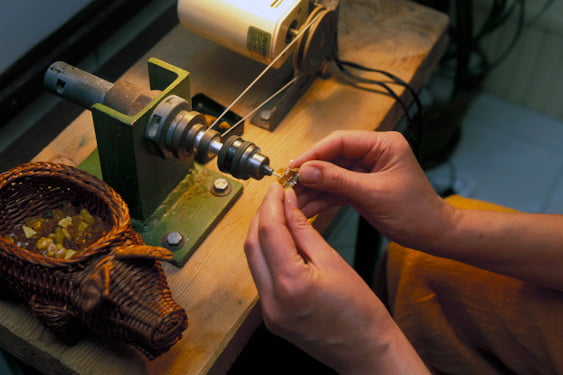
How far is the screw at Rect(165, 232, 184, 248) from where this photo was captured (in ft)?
3.00

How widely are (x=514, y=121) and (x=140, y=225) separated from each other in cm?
159

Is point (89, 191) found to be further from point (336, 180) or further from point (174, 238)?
point (336, 180)

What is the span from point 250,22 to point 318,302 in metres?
Result: 0.51

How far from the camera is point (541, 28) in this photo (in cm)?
189

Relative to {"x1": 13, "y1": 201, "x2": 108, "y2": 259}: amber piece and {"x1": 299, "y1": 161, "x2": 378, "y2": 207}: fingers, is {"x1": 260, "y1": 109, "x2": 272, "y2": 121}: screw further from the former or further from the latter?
{"x1": 13, "y1": 201, "x2": 108, "y2": 259}: amber piece

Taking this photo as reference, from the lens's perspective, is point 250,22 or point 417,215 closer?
point 417,215

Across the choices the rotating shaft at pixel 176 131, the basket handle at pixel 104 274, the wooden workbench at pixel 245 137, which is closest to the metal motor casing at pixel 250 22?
the wooden workbench at pixel 245 137

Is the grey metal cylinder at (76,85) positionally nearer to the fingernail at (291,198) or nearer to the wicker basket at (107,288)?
the wicker basket at (107,288)

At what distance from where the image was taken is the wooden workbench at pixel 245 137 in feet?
2.64

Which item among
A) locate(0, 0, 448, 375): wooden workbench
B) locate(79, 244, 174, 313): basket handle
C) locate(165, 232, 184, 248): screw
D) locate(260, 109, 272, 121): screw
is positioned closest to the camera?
locate(79, 244, 174, 313): basket handle

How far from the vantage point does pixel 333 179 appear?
856 mm

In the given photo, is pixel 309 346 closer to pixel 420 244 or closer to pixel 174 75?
pixel 420 244

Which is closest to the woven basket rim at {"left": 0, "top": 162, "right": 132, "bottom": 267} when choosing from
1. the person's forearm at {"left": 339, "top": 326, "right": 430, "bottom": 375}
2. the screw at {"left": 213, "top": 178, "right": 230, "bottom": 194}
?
the screw at {"left": 213, "top": 178, "right": 230, "bottom": 194}

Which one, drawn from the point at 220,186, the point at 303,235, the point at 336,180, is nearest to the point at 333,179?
the point at 336,180
